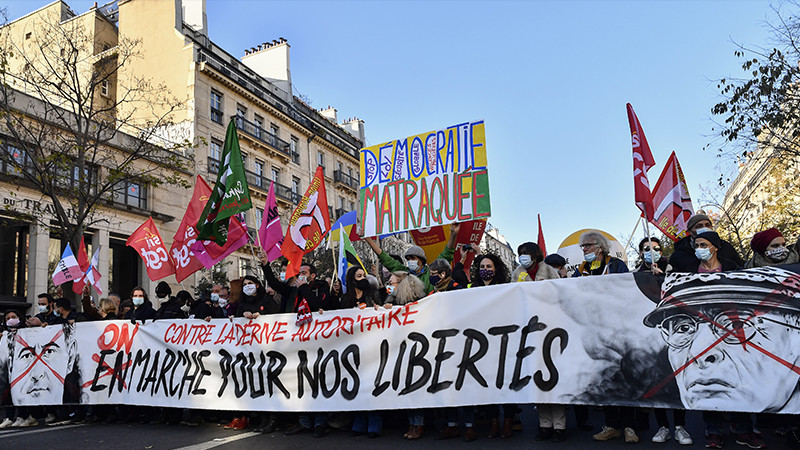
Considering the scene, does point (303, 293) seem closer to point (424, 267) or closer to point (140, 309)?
point (424, 267)

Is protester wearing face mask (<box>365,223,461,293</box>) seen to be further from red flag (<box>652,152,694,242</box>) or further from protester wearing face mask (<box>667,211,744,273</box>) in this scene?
protester wearing face mask (<box>667,211,744,273</box>)

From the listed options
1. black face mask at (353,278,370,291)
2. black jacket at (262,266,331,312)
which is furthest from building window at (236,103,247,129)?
black face mask at (353,278,370,291)

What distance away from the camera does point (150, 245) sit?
32.8 ft

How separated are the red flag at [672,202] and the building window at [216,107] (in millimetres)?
27009

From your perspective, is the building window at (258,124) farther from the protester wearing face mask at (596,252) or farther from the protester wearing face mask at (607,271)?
the protester wearing face mask at (596,252)

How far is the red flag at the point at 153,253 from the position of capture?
9.74 metres

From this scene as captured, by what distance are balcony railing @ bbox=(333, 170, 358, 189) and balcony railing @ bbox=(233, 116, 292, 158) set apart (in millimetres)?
5903

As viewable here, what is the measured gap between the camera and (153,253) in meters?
9.87

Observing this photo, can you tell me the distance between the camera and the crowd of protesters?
5238 millimetres

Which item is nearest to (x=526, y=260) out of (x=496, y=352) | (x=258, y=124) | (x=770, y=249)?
(x=496, y=352)

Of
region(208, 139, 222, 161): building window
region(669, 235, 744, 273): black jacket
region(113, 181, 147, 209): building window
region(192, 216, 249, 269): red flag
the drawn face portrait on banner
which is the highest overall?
region(208, 139, 222, 161): building window

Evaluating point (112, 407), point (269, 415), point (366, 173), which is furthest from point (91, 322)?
point (366, 173)

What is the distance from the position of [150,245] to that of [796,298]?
8851 millimetres

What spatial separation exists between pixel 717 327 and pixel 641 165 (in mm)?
2119
